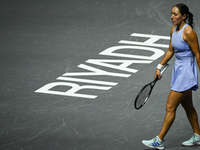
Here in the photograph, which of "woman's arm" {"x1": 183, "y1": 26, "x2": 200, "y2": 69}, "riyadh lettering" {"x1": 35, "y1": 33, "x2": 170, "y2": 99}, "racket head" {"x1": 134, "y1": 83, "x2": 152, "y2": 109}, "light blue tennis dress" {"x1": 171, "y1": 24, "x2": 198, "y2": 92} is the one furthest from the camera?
"riyadh lettering" {"x1": 35, "y1": 33, "x2": 170, "y2": 99}

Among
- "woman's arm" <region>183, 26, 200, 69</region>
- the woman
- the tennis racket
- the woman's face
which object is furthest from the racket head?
the woman's face

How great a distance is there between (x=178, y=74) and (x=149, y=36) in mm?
4479

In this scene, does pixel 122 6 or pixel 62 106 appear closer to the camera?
pixel 62 106

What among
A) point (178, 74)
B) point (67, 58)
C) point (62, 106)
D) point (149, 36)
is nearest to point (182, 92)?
point (178, 74)

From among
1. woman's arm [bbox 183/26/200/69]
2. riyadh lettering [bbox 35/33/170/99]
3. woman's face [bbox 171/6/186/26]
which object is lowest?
riyadh lettering [bbox 35/33/170/99]

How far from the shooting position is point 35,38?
10.9 metres

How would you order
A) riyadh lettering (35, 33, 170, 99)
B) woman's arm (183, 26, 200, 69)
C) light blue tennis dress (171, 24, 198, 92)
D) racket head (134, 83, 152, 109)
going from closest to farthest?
woman's arm (183, 26, 200, 69) < light blue tennis dress (171, 24, 198, 92) < racket head (134, 83, 152, 109) < riyadh lettering (35, 33, 170, 99)

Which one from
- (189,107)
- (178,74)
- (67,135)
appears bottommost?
(67,135)

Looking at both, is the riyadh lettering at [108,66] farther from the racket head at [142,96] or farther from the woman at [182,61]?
the woman at [182,61]

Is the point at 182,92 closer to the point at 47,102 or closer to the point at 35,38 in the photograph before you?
the point at 47,102

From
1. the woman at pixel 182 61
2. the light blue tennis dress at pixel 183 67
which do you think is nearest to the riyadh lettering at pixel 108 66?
the woman at pixel 182 61

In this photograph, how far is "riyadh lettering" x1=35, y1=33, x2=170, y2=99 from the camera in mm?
8609

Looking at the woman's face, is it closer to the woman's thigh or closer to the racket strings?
the woman's thigh

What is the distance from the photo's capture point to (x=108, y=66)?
9.51 meters
